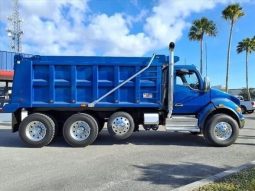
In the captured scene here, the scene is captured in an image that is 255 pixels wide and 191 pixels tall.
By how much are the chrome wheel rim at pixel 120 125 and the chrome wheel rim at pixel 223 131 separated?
2.63m

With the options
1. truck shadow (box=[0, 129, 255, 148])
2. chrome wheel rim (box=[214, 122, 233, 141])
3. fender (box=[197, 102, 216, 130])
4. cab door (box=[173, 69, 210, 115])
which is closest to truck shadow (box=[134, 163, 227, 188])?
chrome wheel rim (box=[214, 122, 233, 141])

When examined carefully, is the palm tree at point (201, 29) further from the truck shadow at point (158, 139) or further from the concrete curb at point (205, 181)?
the concrete curb at point (205, 181)

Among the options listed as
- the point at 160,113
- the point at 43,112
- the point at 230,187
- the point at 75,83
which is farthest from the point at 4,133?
the point at 230,187

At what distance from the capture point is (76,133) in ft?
39.0

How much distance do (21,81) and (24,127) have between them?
1348 millimetres

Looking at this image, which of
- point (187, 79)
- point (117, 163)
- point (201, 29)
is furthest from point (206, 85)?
point (201, 29)

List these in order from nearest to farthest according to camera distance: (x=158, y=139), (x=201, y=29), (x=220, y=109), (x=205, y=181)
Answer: (x=205, y=181) < (x=220, y=109) < (x=158, y=139) < (x=201, y=29)

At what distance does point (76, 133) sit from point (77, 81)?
152cm

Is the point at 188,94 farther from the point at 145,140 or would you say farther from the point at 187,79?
the point at 145,140

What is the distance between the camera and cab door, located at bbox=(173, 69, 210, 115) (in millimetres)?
12626

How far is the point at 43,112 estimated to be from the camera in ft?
40.3

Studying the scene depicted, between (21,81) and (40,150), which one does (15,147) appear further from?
(21,81)

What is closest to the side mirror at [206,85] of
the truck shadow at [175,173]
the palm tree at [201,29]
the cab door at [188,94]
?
the cab door at [188,94]

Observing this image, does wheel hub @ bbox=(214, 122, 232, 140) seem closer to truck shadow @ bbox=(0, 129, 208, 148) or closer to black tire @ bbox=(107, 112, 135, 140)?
truck shadow @ bbox=(0, 129, 208, 148)
